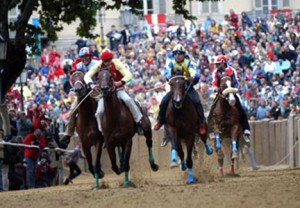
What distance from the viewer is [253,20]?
4756cm

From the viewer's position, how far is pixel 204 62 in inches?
1581

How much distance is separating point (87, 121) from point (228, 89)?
3.66m

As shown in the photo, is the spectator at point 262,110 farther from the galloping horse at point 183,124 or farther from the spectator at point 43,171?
the galloping horse at point 183,124

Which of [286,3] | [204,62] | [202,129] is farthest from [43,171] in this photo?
[286,3]

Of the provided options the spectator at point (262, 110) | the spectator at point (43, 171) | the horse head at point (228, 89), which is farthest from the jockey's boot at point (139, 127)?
the spectator at point (262, 110)

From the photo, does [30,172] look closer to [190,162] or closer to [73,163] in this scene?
[73,163]

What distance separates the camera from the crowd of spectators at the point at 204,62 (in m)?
36.0

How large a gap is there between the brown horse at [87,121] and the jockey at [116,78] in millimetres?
358

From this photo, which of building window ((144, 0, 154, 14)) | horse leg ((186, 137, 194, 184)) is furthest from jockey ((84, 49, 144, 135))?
building window ((144, 0, 154, 14))

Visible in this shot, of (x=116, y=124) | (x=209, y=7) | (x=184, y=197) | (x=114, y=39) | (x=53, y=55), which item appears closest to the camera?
(x=184, y=197)

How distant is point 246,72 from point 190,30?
20.9 feet

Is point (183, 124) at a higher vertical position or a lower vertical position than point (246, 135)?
higher

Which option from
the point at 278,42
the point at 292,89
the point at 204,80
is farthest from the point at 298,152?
the point at 278,42

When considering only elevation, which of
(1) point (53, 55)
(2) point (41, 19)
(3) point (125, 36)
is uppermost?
(3) point (125, 36)
